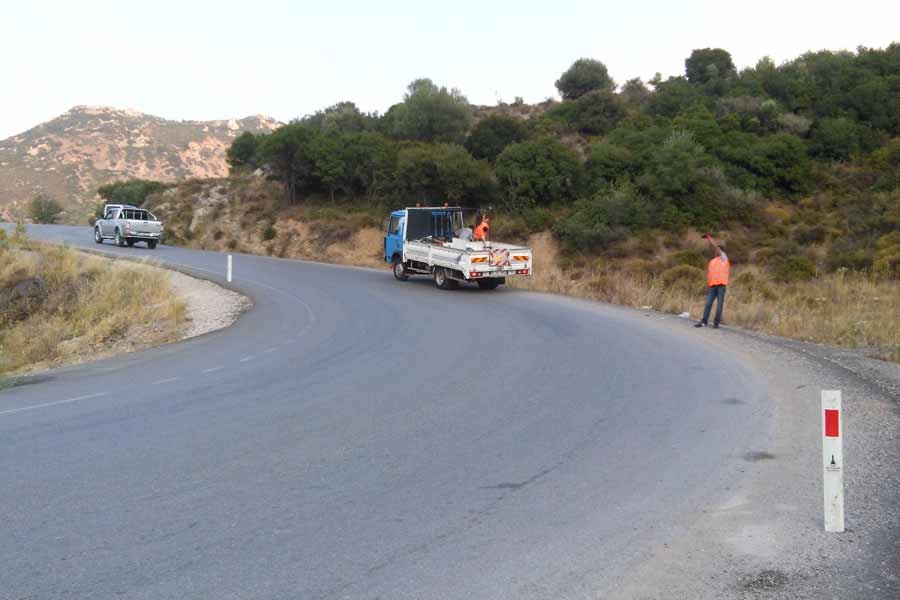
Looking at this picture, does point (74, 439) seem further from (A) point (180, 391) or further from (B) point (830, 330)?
(B) point (830, 330)

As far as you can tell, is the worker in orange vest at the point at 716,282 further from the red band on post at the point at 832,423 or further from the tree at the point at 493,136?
the tree at the point at 493,136

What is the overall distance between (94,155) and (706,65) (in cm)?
7107

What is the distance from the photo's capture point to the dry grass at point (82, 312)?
56.4 feet

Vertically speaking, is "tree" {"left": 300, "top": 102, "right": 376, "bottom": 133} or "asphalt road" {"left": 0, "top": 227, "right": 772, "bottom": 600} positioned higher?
"tree" {"left": 300, "top": 102, "right": 376, "bottom": 133}

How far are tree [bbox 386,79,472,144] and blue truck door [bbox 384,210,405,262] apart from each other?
24668mm

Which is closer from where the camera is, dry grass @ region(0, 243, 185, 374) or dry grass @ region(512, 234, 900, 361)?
dry grass @ region(512, 234, 900, 361)

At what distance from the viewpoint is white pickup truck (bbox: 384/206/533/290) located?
22391 millimetres

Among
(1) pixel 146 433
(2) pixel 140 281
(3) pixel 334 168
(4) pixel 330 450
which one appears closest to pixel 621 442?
(4) pixel 330 450

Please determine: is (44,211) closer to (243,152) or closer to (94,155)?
(243,152)

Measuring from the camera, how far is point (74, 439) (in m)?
7.98

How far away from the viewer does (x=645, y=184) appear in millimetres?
38406

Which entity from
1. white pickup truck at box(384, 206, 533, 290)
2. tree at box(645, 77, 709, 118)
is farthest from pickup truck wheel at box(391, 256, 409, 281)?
tree at box(645, 77, 709, 118)

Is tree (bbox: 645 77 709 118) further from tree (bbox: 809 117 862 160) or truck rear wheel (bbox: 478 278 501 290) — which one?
truck rear wheel (bbox: 478 278 501 290)

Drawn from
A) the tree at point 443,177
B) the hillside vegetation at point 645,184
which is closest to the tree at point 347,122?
the hillside vegetation at point 645,184
